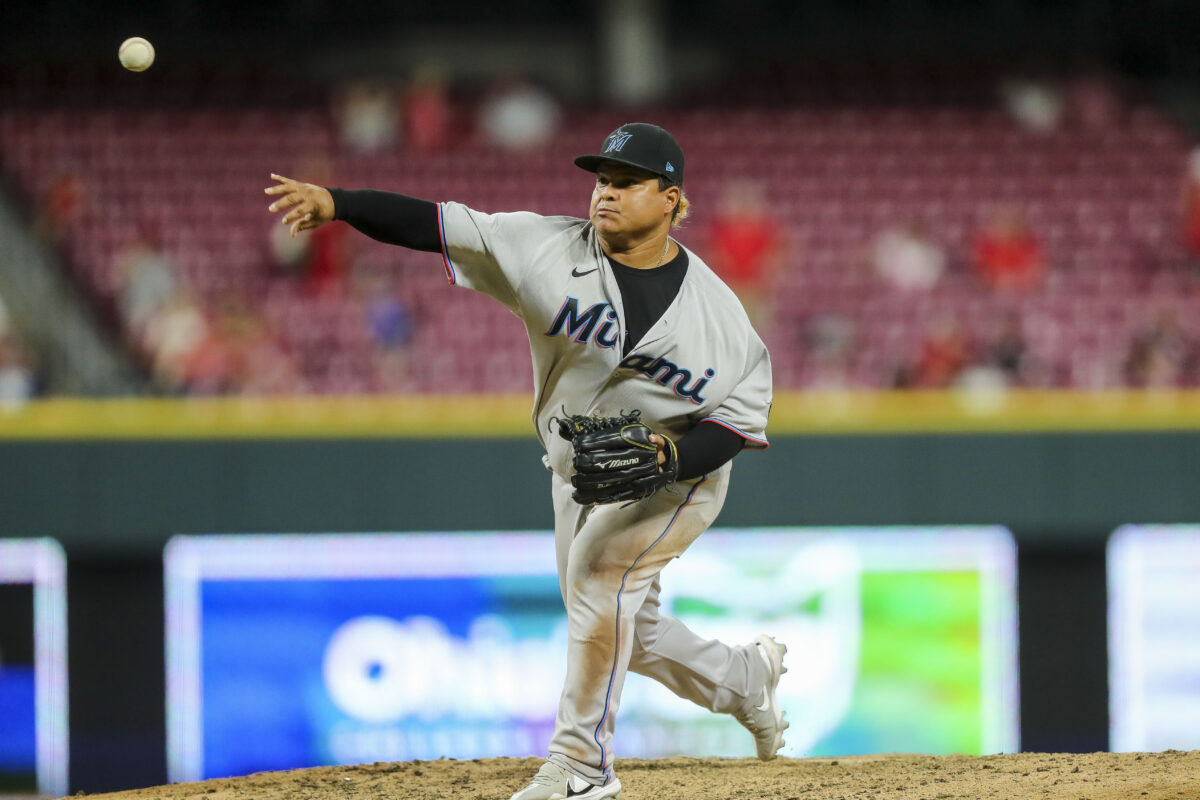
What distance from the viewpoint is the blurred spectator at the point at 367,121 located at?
11.1 m

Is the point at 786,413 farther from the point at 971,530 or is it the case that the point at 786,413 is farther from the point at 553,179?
the point at 553,179

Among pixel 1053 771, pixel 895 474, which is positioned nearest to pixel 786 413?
pixel 895 474

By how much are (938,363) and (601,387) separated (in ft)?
17.6

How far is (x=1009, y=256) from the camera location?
9828 millimetres

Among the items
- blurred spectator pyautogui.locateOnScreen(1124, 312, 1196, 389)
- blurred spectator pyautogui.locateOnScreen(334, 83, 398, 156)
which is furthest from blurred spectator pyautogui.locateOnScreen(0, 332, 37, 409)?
blurred spectator pyautogui.locateOnScreen(1124, 312, 1196, 389)

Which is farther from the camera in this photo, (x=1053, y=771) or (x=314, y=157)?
(x=314, y=157)

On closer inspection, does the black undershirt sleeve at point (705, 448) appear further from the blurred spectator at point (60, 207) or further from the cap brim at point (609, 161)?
the blurred spectator at point (60, 207)

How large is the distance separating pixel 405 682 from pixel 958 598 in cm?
296

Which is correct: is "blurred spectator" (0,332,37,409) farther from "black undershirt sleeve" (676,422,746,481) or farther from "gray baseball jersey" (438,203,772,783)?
"black undershirt sleeve" (676,422,746,481)

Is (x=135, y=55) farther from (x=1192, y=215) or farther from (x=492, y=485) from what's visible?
(x=1192, y=215)

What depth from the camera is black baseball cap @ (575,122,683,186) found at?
138 inches

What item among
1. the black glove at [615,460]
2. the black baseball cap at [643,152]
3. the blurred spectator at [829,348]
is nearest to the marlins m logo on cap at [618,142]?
the black baseball cap at [643,152]

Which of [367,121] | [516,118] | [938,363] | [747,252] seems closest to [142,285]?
[367,121]

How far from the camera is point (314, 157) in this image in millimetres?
10891
